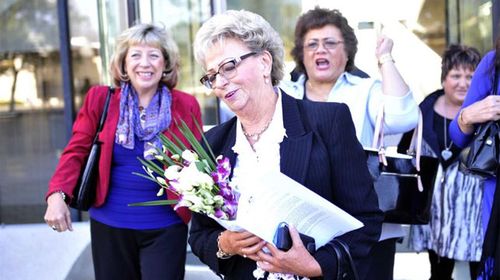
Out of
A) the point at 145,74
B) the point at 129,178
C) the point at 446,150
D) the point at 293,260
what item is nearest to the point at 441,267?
the point at 446,150

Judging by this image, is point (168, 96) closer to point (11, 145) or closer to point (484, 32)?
point (484, 32)

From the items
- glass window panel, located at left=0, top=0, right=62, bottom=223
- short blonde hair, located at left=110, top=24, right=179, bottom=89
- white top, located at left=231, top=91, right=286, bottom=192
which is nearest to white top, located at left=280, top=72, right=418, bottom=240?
short blonde hair, located at left=110, top=24, right=179, bottom=89

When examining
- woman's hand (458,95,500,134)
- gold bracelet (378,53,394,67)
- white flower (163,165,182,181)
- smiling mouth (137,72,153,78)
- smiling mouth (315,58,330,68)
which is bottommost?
white flower (163,165,182,181)

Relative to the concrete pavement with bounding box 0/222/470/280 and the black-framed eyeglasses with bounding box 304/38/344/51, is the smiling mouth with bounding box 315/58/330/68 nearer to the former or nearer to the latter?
the black-framed eyeglasses with bounding box 304/38/344/51

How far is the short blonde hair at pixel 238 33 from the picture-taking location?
242 centimetres

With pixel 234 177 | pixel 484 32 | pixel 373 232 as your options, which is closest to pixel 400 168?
pixel 373 232

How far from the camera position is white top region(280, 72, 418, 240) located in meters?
3.23

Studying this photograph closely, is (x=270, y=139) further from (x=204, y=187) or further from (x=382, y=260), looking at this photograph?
(x=382, y=260)

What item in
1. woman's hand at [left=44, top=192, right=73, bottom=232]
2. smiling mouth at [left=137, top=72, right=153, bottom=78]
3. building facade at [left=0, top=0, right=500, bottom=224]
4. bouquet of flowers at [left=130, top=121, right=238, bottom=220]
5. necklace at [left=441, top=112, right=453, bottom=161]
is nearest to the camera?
bouquet of flowers at [left=130, top=121, right=238, bottom=220]

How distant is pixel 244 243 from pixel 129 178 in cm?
167

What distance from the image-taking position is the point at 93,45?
864cm

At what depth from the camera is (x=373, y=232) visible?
7.97 feet

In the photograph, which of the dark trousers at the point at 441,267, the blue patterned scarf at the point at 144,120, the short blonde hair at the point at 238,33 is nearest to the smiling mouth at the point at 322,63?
the blue patterned scarf at the point at 144,120

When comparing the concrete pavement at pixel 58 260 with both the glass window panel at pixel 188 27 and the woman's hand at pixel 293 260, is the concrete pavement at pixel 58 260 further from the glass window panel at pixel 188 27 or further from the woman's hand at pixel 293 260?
the woman's hand at pixel 293 260
